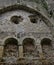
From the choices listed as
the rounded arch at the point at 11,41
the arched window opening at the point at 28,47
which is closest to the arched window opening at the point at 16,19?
the rounded arch at the point at 11,41

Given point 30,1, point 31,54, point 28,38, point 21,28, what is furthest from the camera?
point 30,1

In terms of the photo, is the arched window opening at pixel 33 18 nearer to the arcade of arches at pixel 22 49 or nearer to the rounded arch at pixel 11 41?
the arcade of arches at pixel 22 49

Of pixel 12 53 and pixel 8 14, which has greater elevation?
pixel 8 14

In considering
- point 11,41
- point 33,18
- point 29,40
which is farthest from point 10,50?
point 33,18

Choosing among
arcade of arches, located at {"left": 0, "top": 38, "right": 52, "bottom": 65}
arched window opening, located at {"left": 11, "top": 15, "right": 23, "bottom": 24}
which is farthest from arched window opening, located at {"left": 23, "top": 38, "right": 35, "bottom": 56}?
arched window opening, located at {"left": 11, "top": 15, "right": 23, "bottom": 24}

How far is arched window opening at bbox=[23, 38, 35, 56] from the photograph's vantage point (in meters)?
7.32

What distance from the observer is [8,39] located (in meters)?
7.66

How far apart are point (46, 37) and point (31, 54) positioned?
1139mm

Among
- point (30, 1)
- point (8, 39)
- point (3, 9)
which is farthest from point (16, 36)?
point (30, 1)

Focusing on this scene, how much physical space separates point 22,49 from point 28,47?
0.42 m

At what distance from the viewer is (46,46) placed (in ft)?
25.2

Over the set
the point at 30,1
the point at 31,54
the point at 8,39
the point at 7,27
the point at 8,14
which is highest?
the point at 30,1

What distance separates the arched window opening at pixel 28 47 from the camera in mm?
7323

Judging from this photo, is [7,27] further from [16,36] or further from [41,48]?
[41,48]
